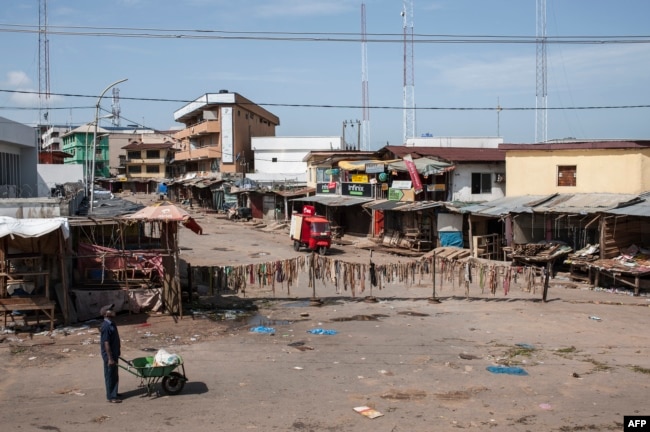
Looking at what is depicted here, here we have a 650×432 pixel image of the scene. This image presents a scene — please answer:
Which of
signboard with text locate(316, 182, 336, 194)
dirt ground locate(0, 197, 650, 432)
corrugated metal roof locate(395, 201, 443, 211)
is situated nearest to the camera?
dirt ground locate(0, 197, 650, 432)

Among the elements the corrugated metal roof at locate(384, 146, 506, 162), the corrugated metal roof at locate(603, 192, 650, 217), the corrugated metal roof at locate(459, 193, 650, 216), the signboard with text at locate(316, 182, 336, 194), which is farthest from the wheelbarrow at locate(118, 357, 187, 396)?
the signboard with text at locate(316, 182, 336, 194)

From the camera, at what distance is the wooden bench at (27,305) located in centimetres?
1473

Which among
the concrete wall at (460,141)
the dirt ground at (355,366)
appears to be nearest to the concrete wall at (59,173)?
the dirt ground at (355,366)

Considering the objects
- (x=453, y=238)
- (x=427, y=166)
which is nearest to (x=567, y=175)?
(x=453, y=238)

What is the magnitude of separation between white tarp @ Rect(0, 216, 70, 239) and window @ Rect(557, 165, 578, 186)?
70.5 feet

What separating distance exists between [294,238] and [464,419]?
24381mm

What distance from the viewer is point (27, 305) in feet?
48.4

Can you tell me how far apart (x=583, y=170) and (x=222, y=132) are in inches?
1519

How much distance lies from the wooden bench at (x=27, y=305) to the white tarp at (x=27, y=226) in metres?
1.70

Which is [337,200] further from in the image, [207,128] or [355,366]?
[355,366]

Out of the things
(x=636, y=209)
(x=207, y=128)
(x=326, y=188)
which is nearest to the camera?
(x=636, y=209)

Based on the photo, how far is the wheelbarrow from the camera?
31.8 ft

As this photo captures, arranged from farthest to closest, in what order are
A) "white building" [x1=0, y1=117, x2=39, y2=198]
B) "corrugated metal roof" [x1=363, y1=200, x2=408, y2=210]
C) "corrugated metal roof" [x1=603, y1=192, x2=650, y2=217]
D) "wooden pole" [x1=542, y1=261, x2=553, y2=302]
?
"corrugated metal roof" [x1=363, y1=200, x2=408, y2=210], "white building" [x1=0, y1=117, x2=39, y2=198], "corrugated metal roof" [x1=603, y1=192, x2=650, y2=217], "wooden pole" [x1=542, y1=261, x2=553, y2=302]

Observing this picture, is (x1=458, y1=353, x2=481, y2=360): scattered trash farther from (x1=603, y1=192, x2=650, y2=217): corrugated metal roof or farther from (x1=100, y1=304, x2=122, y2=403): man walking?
(x1=603, y1=192, x2=650, y2=217): corrugated metal roof
